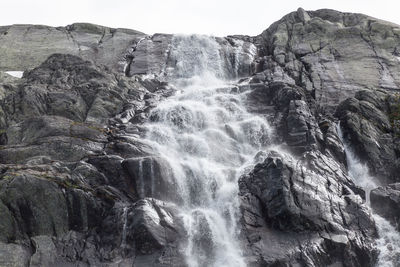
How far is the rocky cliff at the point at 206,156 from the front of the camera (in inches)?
1085

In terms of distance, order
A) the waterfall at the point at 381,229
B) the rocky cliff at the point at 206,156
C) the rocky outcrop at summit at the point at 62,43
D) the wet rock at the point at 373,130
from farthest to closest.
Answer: the rocky outcrop at summit at the point at 62,43
the wet rock at the point at 373,130
the waterfall at the point at 381,229
the rocky cliff at the point at 206,156

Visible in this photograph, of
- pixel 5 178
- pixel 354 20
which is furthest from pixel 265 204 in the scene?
pixel 354 20

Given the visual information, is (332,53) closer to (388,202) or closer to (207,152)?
(207,152)

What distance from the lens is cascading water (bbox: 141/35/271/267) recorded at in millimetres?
29094

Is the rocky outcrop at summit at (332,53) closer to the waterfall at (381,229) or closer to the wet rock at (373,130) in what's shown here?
the wet rock at (373,130)

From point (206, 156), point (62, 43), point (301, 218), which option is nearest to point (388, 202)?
point (301, 218)

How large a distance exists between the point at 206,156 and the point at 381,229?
14924 mm

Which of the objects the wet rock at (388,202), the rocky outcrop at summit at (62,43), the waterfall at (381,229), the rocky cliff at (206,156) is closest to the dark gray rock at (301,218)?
the rocky cliff at (206,156)

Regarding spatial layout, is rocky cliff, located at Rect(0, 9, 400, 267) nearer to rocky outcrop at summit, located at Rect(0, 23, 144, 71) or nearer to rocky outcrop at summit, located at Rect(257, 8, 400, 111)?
rocky outcrop at summit, located at Rect(257, 8, 400, 111)

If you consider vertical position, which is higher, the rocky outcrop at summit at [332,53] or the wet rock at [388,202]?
the rocky outcrop at summit at [332,53]

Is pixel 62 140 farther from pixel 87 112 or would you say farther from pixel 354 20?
pixel 354 20

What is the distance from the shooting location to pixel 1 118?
132 feet

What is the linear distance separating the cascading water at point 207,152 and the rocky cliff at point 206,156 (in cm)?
12

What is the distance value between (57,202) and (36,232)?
225 cm
